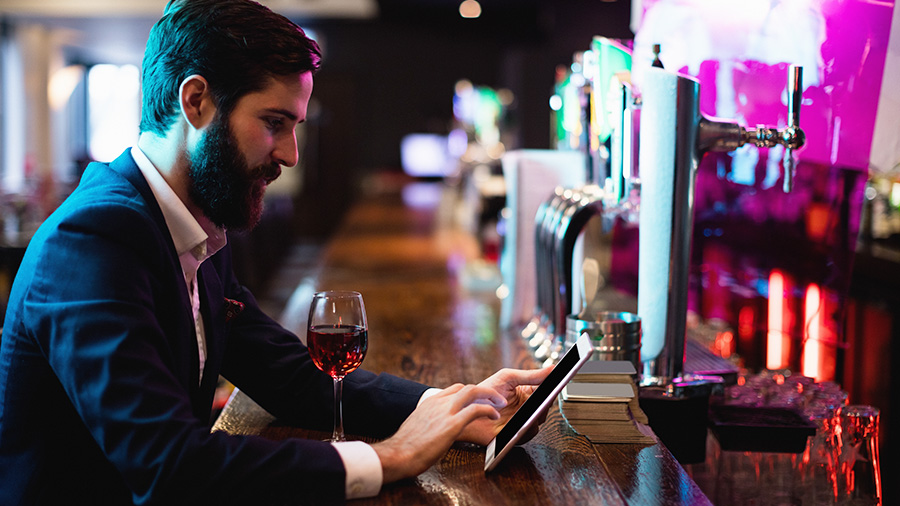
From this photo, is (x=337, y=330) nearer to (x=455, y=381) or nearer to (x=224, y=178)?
(x=224, y=178)

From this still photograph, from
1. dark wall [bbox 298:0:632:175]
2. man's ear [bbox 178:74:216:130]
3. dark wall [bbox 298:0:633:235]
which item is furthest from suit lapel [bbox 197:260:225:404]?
dark wall [bbox 298:0:632:175]

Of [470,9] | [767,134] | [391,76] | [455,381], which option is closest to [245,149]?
[455,381]

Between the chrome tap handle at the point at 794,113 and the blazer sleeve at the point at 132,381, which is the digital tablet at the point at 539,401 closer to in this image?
the blazer sleeve at the point at 132,381

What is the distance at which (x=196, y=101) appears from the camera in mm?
1042

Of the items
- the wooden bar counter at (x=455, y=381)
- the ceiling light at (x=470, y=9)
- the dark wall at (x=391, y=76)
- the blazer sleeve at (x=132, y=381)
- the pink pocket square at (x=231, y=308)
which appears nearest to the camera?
the blazer sleeve at (x=132, y=381)

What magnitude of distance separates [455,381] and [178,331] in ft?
2.14

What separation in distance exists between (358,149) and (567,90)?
11.3 metres

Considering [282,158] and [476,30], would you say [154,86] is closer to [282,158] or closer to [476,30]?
[282,158]

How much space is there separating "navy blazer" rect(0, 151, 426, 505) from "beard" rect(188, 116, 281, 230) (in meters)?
0.07

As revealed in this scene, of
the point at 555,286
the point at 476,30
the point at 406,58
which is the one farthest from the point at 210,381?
the point at 406,58

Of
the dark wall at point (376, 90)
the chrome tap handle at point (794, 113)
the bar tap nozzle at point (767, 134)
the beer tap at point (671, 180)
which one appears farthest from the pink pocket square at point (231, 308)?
the dark wall at point (376, 90)

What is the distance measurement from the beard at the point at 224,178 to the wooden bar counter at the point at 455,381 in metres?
0.34

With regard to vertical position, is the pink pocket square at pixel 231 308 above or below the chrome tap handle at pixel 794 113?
below

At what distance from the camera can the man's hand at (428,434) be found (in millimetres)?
964
